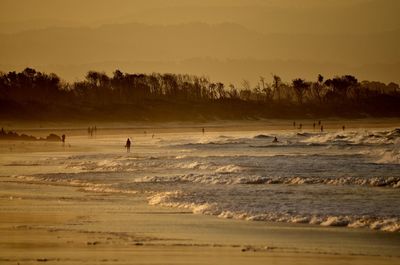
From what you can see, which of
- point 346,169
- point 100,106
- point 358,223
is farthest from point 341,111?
point 358,223

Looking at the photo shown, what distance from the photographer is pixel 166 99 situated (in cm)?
16475

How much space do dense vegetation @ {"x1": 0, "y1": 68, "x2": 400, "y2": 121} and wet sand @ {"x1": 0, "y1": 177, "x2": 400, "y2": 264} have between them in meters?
111

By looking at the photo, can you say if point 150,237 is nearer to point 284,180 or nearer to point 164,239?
point 164,239

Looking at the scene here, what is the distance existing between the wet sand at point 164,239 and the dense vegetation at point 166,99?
365 feet

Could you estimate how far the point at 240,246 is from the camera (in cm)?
1611

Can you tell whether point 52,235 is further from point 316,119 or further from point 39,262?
point 316,119

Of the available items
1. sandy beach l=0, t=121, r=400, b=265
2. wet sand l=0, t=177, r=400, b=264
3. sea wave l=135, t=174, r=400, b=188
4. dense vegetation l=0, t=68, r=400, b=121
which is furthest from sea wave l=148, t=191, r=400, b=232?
dense vegetation l=0, t=68, r=400, b=121

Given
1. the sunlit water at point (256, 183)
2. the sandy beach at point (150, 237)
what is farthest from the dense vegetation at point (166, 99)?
the sandy beach at point (150, 237)

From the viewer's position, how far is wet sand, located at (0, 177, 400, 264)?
14719 mm

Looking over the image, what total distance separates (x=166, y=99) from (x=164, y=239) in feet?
487

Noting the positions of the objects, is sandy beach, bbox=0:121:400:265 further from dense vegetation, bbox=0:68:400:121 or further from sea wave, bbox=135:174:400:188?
dense vegetation, bbox=0:68:400:121

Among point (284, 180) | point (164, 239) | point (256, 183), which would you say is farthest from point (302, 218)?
point (284, 180)

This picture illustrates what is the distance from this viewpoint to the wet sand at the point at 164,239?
48.3 feet

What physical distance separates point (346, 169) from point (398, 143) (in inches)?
1248
